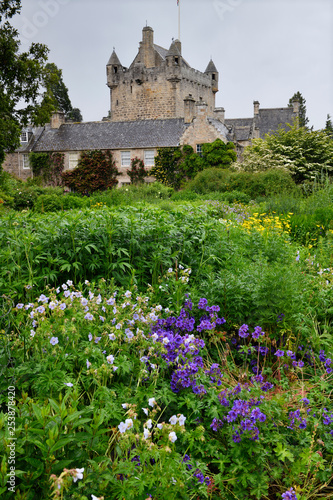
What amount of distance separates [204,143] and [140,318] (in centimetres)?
2757

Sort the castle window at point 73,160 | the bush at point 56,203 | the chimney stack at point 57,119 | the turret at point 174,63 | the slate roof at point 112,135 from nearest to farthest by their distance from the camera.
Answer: the bush at point 56,203, the slate roof at point 112,135, the castle window at point 73,160, the chimney stack at point 57,119, the turret at point 174,63

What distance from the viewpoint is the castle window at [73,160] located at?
3356cm

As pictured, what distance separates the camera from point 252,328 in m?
4.10

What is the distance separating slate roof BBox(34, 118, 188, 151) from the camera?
3148 cm

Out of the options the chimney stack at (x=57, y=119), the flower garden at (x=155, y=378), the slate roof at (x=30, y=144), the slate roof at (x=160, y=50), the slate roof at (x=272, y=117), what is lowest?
the flower garden at (x=155, y=378)

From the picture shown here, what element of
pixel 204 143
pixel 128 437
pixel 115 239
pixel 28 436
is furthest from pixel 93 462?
pixel 204 143

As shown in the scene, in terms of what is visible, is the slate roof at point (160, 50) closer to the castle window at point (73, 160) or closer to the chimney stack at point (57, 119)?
the chimney stack at point (57, 119)

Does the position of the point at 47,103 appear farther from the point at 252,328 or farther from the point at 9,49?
the point at 252,328

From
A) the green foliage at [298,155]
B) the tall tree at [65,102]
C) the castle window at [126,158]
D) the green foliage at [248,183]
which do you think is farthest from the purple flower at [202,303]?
the tall tree at [65,102]

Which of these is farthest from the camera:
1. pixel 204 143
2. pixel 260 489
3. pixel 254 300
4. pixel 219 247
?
pixel 204 143

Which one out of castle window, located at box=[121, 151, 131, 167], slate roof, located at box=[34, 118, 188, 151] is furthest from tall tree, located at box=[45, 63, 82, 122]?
castle window, located at box=[121, 151, 131, 167]

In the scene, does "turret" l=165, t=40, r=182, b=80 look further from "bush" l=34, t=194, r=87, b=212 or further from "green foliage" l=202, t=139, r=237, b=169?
"bush" l=34, t=194, r=87, b=212

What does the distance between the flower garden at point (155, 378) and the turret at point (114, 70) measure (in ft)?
131

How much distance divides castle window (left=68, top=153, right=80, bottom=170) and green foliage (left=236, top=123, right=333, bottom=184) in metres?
14.2
